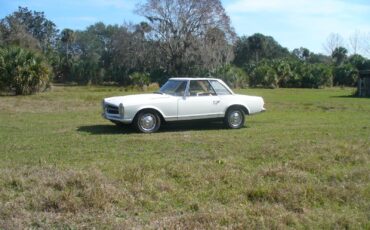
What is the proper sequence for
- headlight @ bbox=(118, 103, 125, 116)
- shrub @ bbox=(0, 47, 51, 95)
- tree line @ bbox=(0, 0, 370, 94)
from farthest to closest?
tree line @ bbox=(0, 0, 370, 94)
shrub @ bbox=(0, 47, 51, 95)
headlight @ bbox=(118, 103, 125, 116)

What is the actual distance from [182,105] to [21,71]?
2116 centimetres

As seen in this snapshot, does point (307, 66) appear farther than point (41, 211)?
Yes

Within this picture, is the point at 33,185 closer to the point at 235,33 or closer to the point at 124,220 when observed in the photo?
the point at 124,220

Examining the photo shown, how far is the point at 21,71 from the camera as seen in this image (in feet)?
104

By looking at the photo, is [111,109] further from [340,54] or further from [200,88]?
[340,54]

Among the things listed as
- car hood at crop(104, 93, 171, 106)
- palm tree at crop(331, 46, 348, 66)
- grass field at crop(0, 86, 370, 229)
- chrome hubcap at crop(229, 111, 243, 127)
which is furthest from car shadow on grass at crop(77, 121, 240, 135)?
palm tree at crop(331, 46, 348, 66)

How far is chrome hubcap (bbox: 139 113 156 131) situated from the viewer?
505 inches

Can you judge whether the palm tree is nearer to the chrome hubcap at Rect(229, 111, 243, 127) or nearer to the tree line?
the tree line

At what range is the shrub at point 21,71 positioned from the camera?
1248 inches

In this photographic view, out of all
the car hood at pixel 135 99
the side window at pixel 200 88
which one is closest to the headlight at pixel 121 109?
the car hood at pixel 135 99

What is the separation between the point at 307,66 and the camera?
55.9 m

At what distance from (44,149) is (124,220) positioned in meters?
4.58

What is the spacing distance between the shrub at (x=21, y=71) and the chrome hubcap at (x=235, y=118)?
21.1 meters

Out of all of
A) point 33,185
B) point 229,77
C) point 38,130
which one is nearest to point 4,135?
point 38,130
